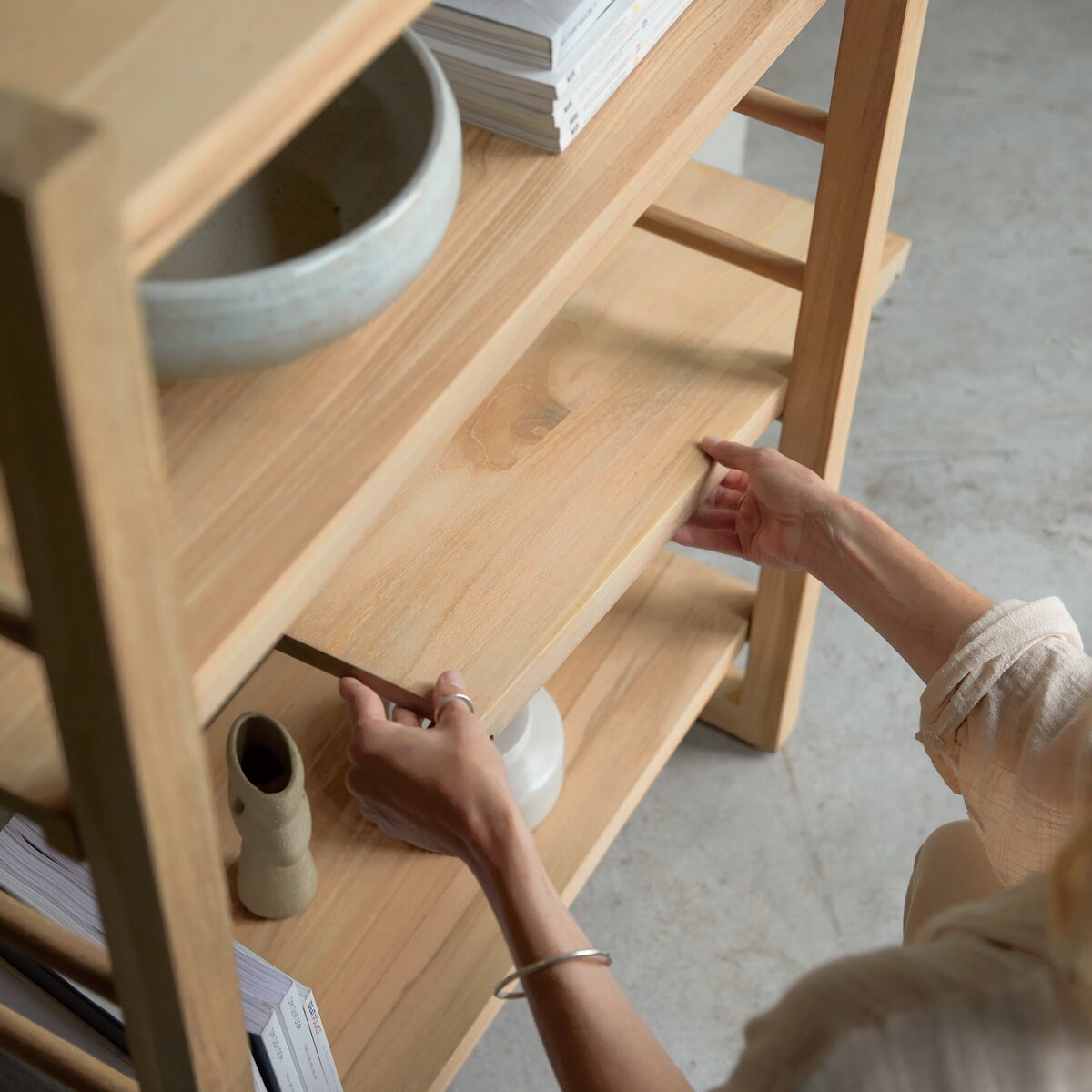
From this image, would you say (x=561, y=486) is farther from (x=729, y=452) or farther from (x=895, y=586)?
(x=895, y=586)

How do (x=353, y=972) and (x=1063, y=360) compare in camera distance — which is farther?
(x=1063, y=360)

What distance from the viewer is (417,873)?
1.29 meters

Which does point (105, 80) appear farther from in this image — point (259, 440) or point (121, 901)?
point (121, 901)

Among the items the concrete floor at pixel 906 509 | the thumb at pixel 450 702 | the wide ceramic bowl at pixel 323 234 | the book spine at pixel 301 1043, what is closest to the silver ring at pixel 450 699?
the thumb at pixel 450 702

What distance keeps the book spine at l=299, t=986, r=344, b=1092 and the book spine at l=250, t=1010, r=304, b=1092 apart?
27 millimetres

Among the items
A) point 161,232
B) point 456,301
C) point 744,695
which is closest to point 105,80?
point 161,232

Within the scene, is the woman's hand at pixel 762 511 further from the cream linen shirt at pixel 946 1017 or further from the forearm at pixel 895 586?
the cream linen shirt at pixel 946 1017

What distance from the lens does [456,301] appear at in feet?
2.52

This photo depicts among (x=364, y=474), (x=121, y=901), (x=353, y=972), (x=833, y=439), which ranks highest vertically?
(x=364, y=474)

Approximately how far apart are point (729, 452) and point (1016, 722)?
312 millimetres

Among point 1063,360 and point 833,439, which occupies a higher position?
point 833,439

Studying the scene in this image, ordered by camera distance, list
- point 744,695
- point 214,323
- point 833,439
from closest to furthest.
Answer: point 214,323
point 833,439
point 744,695

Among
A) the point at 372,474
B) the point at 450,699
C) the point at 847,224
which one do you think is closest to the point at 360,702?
the point at 450,699

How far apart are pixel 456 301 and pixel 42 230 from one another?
15.1 inches
